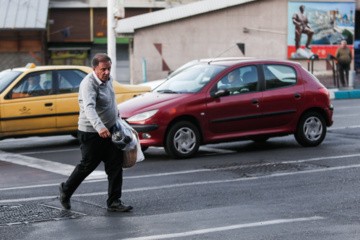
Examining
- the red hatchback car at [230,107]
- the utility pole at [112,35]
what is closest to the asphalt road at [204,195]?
the red hatchback car at [230,107]

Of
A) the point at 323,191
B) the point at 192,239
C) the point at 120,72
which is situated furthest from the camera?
the point at 120,72

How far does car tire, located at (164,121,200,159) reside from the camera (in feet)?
38.1

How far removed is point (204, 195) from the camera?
28.3 ft

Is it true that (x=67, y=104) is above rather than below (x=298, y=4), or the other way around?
below

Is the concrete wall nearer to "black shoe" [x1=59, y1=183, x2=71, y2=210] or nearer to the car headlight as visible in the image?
the car headlight

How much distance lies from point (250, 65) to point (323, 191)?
167 inches

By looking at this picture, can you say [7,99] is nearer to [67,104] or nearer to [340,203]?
[67,104]

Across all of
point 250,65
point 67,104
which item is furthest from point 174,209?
point 67,104

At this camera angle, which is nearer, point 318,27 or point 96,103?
point 96,103

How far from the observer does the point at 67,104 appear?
13.6 metres

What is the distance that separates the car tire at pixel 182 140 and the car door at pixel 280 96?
4.55 ft

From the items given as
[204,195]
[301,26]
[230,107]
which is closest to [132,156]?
[204,195]

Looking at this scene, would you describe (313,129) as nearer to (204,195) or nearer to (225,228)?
(204,195)

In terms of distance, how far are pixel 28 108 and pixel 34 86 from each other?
487 millimetres
